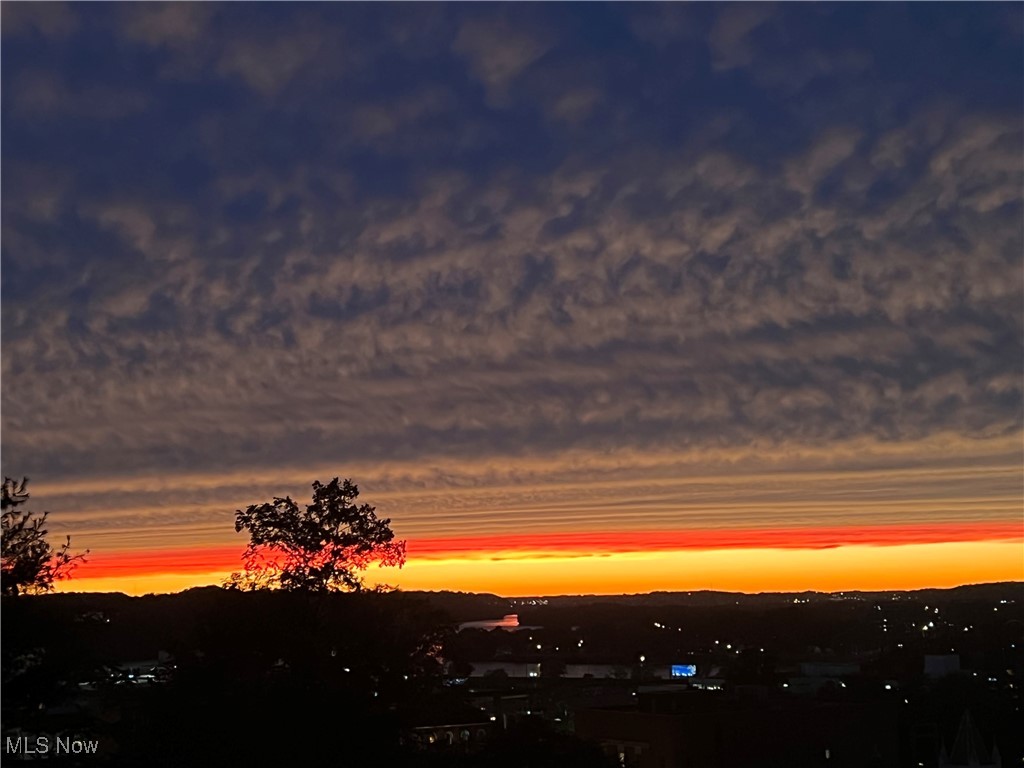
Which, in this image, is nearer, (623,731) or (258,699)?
(258,699)

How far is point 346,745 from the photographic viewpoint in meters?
24.0

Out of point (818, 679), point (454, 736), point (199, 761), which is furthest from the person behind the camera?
point (818, 679)

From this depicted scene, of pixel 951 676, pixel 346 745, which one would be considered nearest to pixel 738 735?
pixel 951 676

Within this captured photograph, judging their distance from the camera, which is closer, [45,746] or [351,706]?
[45,746]

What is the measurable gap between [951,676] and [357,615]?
2917 inches

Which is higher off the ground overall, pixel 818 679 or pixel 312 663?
pixel 312 663

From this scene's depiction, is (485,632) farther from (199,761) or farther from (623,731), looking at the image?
(199,761)

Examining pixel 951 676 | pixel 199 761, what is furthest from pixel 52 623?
pixel 951 676

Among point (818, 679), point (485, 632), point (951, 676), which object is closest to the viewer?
point (951, 676)

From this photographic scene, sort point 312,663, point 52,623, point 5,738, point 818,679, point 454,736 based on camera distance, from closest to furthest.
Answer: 1. point 5,738
2. point 52,623
3. point 312,663
4. point 454,736
5. point 818,679

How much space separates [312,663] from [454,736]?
64.1ft

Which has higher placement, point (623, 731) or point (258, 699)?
point (258, 699)

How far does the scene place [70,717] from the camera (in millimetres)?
18703

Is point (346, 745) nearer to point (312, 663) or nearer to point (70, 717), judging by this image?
point (312, 663)
